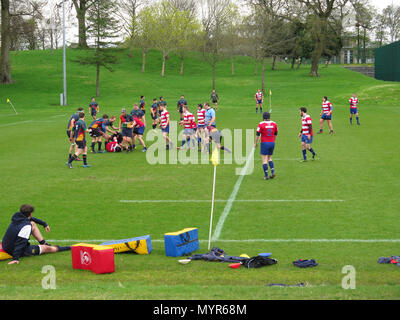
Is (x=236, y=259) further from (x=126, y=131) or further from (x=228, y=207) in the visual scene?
(x=126, y=131)

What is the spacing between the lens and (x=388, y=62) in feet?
270

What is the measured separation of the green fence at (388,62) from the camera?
7638 centimetres

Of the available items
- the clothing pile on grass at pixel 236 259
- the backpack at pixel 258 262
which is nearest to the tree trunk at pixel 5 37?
the clothing pile on grass at pixel 236 259

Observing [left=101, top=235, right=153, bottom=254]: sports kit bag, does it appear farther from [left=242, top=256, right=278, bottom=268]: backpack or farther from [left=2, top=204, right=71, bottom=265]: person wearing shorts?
[left=242, top=256, right=278, bottom=268]: backpack

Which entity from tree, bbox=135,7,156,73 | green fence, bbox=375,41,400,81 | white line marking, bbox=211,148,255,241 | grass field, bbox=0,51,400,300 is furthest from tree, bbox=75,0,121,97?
white line marking, bbox=211,148,255,241

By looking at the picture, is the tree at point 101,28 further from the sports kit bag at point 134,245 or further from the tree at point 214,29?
the sports kit bag at point 134,245

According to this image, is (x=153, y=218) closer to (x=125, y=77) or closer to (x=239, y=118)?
(x=239, y=118)

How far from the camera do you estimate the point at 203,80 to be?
84.7 metres

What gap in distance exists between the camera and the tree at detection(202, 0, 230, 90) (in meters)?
77.2

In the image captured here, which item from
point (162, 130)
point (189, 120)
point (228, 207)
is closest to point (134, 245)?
point (228, 207)

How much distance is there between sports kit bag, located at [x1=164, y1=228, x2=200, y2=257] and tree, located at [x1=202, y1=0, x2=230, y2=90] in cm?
6410

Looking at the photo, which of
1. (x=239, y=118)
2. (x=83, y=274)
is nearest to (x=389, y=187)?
(x=83, y=274)

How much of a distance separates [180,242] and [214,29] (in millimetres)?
75875

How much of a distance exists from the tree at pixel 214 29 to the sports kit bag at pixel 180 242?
64.1 metres
